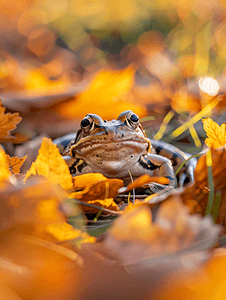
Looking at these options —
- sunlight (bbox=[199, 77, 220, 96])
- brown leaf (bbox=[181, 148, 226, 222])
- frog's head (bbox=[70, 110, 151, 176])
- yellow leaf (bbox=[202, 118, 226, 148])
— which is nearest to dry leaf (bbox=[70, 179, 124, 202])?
brown leaf (bbox=[181, 148, 226, 222])

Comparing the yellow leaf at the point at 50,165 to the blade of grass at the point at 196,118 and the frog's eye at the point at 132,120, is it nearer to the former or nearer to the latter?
the frog's eye at the point at 132,120

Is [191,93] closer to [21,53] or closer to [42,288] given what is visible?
[42,288]

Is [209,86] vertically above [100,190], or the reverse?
[209,86]

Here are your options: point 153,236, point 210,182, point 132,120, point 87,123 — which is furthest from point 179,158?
point 153,236

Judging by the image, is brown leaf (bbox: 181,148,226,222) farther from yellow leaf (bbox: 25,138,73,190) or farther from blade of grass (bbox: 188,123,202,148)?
blade of grass (bbox: 188,123,202,148)

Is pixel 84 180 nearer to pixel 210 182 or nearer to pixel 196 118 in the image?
pixel 210 182

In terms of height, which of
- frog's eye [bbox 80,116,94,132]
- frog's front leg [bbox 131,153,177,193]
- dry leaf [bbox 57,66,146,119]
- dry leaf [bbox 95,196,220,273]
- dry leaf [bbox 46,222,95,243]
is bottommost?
Answer: frog's front leg [bbox 131,153,177,193]

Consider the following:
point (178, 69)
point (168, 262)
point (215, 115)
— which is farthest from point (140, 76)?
point (168, 262)
